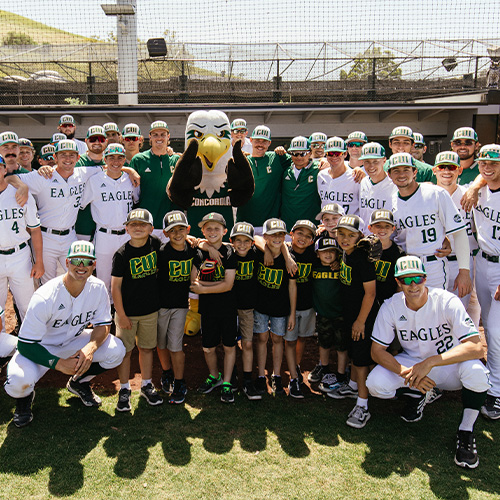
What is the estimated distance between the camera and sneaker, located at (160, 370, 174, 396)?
425cm

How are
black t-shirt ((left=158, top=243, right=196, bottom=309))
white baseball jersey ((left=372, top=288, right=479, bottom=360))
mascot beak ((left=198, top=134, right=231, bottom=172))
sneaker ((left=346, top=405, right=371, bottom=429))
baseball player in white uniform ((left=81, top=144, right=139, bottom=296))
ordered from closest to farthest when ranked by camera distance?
1. white baseball jersey ((left=372, top=288, right=479, bottom=360))
2. sneaker ((left=346, top=405, right=371, bottom=429))
3. black t-shirt ((left=158, top=243, right=196, bottom=309))
4. mascot beak ((left=198, top=134, right=231, bottom=172))
5. baseball player in white uniform ((left=81, top=144, right=139, bottom=296))

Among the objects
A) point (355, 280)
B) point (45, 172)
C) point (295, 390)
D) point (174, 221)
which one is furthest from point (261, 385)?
point (45, 172)

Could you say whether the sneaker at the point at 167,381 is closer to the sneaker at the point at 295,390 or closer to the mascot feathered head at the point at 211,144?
the sneaker at the point at 295,390

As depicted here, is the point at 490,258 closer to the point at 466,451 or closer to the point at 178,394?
the point at 466,451

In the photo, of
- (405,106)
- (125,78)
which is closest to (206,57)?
(125,78)

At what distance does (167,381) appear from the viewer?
430 centimetres

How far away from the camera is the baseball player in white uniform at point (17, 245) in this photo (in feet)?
14.4

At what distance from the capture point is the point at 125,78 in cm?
1227

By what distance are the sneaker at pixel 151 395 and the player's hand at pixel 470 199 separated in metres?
3.28

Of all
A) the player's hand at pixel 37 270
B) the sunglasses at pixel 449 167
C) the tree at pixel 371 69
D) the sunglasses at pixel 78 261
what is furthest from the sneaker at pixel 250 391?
the tree at pixel 371 69

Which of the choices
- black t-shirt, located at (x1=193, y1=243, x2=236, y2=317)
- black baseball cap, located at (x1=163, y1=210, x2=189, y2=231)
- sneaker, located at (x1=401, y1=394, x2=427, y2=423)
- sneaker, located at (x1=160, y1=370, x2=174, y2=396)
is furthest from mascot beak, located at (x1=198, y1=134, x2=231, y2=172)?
sneaker, located at (x1=401, y1=394, x2=427, y2=423)

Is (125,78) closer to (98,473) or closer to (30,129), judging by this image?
(30,129)

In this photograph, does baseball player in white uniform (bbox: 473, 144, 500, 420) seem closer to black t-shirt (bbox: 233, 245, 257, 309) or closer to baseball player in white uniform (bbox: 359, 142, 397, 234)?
baseball player in white uniform (bbox: 359, 142, 397, 234)

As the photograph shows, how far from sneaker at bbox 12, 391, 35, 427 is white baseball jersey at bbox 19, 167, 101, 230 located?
6.00 feet
